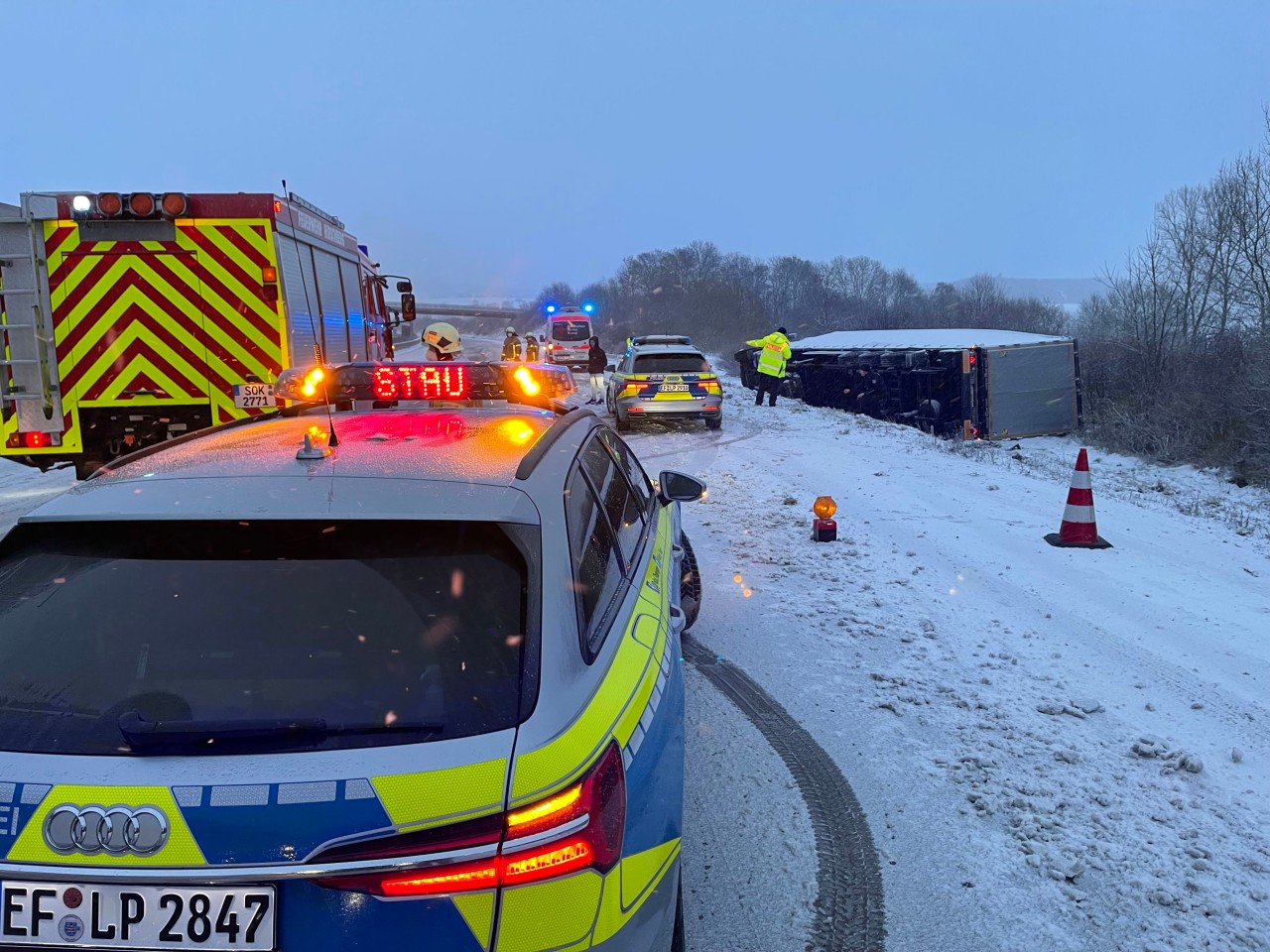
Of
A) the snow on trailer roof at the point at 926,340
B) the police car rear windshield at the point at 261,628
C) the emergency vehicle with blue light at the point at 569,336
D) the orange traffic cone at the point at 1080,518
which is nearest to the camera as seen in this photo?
the police car rear windshield at the point at 261,628

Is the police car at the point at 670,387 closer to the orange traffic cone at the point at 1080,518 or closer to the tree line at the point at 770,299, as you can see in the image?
the orange traffic cone at the point at 1080,518

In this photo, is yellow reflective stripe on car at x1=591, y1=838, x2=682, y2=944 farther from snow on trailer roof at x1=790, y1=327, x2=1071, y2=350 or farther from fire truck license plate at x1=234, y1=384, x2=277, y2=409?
snow on trailer roof at x1=790, y1=327, x2=1071, y2=350

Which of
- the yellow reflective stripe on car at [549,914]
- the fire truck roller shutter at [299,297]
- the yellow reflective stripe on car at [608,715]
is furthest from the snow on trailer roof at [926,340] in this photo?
the yellow reflective stripe on car at [549,914]

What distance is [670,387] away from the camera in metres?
16.7

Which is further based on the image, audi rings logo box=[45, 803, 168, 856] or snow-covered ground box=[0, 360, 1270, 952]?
snow-covered ground box=[0, 360, 1270, 952]

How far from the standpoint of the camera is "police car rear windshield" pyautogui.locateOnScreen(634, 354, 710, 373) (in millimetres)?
16812

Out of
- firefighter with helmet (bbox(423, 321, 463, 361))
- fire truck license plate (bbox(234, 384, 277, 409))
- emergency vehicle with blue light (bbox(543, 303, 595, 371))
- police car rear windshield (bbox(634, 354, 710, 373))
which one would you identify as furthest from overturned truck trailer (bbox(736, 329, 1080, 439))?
emergency vehicle with blue light (bbox(543, 303, 595, 371))

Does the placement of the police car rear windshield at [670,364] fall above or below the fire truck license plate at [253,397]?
above

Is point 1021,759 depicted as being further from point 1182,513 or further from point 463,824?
point 1182,513

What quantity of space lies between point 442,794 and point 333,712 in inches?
13.2

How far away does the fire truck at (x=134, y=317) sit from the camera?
861cm

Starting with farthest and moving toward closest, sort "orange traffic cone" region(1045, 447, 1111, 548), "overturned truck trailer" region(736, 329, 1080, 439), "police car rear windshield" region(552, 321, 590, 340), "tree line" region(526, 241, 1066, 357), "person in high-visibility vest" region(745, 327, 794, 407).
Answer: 1. "tree line" region(526, 241, 1066, 357)
2. "police car rear windshield" region(552, 321, 590, 340)
3. "person in high-visibility vest" region(745, 327, 794, 407)
4. "overturned truck trailer" region(736, 329, 1080, 439)
5. "orange traffic cone" region(1045, 447, 1111, 548)

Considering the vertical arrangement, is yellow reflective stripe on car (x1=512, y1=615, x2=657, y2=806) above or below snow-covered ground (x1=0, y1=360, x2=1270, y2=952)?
above

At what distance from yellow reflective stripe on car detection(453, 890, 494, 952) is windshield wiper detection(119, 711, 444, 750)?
12.3 inches
